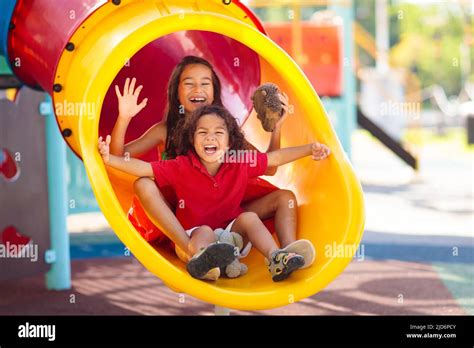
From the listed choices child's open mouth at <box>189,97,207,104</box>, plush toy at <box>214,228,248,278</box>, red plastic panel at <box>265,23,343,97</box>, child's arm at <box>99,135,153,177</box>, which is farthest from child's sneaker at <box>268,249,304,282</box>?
red plastic panel at <box>265,23,343,97</box>

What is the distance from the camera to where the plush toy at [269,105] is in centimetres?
327

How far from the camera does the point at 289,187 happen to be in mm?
3332

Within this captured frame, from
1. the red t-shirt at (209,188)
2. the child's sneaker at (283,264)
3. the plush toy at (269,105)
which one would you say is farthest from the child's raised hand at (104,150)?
the plush toy at (269,105)

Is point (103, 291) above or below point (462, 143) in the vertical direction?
below

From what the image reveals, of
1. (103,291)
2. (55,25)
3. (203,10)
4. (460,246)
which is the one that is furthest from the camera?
(460,246)

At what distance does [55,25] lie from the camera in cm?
322

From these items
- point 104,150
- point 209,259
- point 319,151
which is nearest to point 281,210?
point 319,151

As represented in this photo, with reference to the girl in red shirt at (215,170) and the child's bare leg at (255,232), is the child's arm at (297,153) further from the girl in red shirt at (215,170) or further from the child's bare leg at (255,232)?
the child's bare leg at (255,232)

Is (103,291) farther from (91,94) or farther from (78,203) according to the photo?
(91,94)

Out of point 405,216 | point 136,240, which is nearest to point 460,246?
point 405,216

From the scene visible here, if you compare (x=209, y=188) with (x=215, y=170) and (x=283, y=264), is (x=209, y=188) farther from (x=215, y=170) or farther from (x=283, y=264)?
(x=283, y=264)

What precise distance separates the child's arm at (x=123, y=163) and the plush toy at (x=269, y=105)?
23.5 inches

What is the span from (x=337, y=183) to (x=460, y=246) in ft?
8.60

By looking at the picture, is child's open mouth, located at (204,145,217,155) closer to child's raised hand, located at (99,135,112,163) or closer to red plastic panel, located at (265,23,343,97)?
child's raised hand, located at (99,135,112,163)
